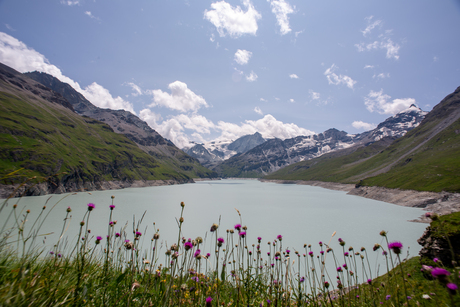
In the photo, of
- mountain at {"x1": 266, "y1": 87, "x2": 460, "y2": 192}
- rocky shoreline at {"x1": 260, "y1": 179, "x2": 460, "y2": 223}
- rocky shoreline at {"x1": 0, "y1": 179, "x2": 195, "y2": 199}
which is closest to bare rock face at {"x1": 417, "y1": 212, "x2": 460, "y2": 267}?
rocky shoreline at {"x1": 260, "y1": 179, "x2": 460, "y2": 223}

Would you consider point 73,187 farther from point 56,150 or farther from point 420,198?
point 420,198

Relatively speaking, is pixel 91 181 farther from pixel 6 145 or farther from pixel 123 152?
pixel 123 152

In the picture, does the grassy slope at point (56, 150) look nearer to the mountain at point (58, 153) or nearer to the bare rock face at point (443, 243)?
the mountain at point (58, 153)

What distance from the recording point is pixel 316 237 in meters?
29.5

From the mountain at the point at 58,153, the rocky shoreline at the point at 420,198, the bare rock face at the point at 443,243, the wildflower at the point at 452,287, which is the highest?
the mountain at the point at 58,153

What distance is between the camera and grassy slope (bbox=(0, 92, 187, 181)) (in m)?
87.5

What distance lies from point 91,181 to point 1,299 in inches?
5009

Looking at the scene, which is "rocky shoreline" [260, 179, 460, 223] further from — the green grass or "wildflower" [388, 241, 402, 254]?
"wildflower" [388, 241, 402, 254]

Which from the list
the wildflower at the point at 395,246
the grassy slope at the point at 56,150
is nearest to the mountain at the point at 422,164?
the wildflower at the point at 395,246

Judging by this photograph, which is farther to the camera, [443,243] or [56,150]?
[56,150]

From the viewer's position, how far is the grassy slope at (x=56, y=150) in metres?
87.5

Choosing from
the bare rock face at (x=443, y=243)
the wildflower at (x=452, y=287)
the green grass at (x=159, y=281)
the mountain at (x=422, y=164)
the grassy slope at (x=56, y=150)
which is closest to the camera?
the wildflower at (x=452, y=287)

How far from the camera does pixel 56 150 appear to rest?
109125 millimetres

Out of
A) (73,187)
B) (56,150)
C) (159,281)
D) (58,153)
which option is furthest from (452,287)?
(56,150)
